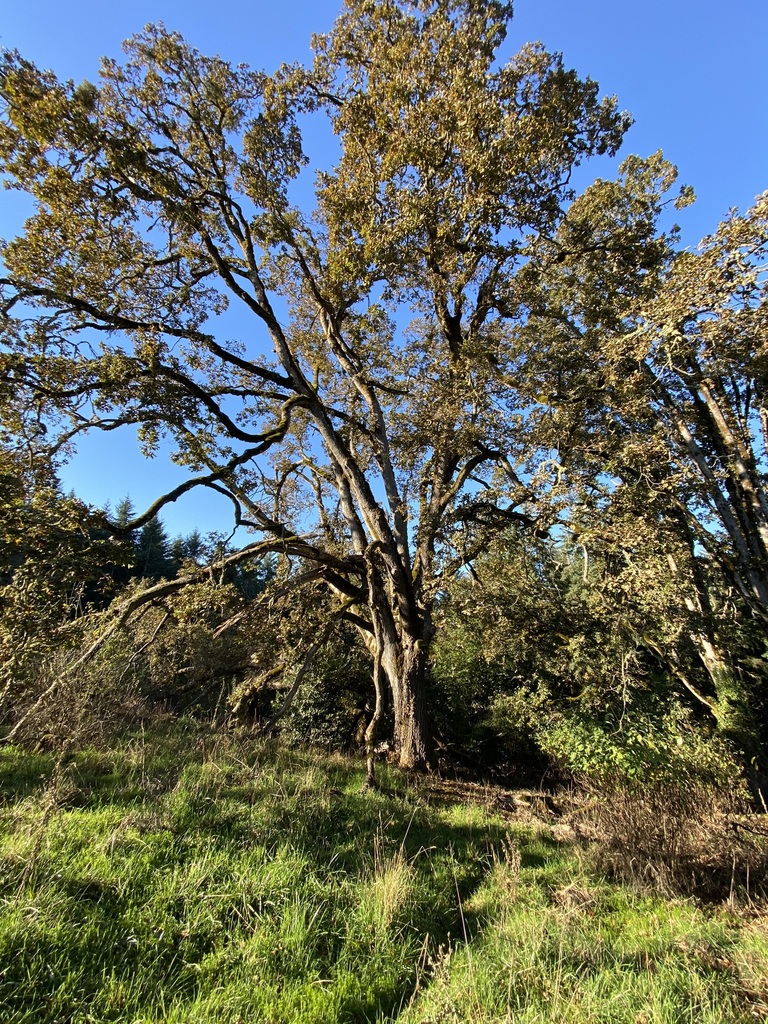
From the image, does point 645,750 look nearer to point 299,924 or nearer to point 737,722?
point 737,722

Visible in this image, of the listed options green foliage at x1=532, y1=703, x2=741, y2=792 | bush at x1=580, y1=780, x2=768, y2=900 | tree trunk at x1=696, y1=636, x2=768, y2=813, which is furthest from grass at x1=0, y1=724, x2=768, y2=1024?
tree trunk at x1=696, y1=636, x2=768, y2=813

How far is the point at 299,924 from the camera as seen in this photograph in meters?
3.46

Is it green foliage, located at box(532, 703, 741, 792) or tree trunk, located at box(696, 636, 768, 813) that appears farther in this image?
tree trunk, located at box(696, 636, 768, 813)

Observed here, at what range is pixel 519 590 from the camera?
1069 cm

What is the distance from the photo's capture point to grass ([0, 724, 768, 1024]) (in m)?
2.77

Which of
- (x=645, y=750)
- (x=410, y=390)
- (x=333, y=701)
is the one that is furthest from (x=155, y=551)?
(x=645, y=750)

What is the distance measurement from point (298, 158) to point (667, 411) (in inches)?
379

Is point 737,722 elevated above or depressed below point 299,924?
above

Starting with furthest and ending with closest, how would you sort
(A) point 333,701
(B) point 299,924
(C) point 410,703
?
(A) point 333,701
(C) point 410,703
(B) point 299,924

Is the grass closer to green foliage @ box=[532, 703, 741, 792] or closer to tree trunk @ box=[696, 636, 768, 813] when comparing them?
green foliage @ box=[532, 703, 741, 792]

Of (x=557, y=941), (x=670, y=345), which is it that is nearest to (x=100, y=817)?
(x=557, y=941)

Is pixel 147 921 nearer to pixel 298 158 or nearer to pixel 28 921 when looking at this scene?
pixel 28 921

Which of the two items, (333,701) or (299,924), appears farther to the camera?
(333,701)

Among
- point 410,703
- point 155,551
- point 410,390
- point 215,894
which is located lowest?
point 215,894
